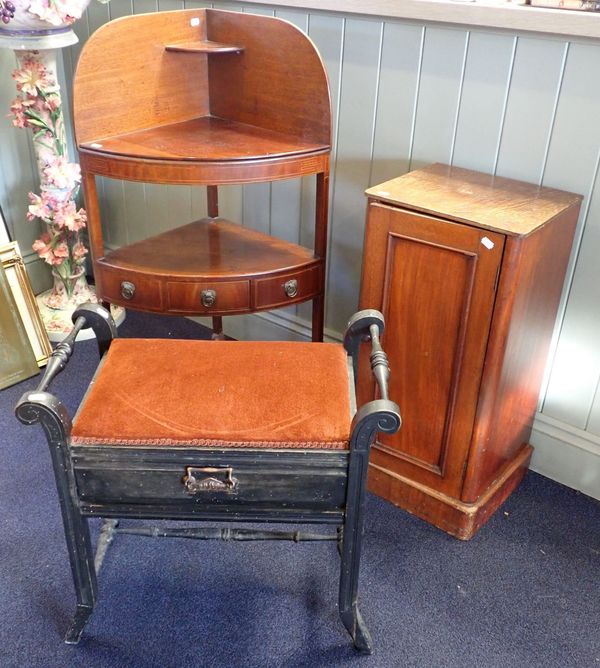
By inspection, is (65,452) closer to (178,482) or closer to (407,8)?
(178,482)

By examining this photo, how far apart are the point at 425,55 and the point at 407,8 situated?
0.12 metres

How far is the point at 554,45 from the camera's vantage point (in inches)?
66.4

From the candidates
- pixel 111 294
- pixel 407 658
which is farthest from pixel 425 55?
pixel 407 658

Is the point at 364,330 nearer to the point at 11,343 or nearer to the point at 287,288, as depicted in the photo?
the point at 287,288

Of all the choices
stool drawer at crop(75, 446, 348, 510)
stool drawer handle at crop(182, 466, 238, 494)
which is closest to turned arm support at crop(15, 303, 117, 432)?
stool drawer at crop(75, 446, 348, 510)

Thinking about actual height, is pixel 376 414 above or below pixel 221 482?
above

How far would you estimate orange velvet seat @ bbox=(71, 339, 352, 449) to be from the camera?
1304mm

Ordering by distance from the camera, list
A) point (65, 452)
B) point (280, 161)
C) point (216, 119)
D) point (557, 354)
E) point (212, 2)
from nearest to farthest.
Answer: point (65, 452) < point (280, 161) < point (557, 354) < point (216, 119) < point (212, 2)

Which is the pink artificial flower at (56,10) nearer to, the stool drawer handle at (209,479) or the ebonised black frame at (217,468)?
the ebonised black frame at (217,468)

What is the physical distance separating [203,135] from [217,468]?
107cm

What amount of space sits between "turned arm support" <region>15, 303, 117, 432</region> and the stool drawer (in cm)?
12

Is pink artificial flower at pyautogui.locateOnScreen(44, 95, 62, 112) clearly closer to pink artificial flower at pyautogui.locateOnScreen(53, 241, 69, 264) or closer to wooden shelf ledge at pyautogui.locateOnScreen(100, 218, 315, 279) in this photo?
pink artificial flower at pyautogui.locateOnScreen(53, 241, 69, 264)

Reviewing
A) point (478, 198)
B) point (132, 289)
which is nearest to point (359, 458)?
point (478, 198)

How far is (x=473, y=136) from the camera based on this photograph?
6.19 ft
